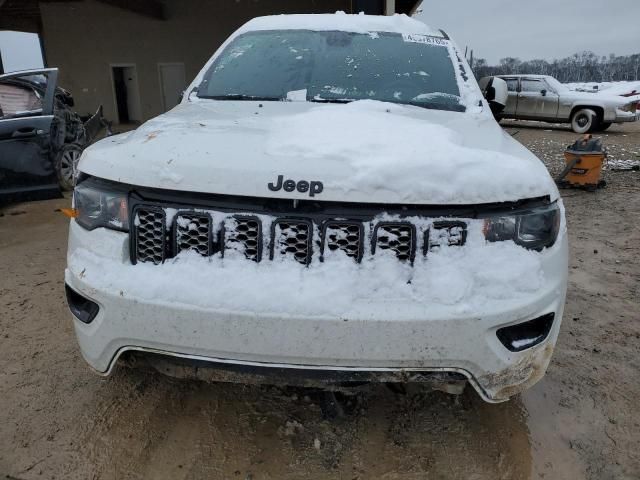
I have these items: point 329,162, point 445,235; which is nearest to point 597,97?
point 445,235

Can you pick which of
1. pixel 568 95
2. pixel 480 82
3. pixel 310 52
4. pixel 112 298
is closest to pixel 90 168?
pixel 112 298

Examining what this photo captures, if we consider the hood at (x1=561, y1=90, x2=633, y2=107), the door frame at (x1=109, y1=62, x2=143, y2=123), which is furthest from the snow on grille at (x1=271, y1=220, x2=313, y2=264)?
the door frame at (x1=109, y1=62, x2=143, y2=123)

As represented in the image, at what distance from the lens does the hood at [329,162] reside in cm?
161

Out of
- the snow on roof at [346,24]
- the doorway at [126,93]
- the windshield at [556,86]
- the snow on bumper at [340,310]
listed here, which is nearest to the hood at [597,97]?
the windshield at [556,86]

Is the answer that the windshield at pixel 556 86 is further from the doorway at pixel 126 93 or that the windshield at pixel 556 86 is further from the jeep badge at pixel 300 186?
the jeep badge at pixel 300 186

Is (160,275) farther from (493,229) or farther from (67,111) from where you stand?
(67,111)

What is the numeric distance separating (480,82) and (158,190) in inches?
98.9

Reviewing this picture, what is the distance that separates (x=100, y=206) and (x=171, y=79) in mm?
17259

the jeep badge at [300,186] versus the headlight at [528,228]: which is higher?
the jeep badge at [300,186]

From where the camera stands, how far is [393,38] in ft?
10.6

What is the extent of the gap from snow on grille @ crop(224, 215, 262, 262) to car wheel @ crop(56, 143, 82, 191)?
4.64 meters

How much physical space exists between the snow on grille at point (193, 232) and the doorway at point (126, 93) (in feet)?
58.6

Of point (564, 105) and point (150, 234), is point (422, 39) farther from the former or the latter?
point (564, 105)

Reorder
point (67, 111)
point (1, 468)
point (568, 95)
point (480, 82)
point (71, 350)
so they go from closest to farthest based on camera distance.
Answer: point (1, 468)
point (71, 350)
point (480, 82)
point (67, 111)
point (568, 95)
